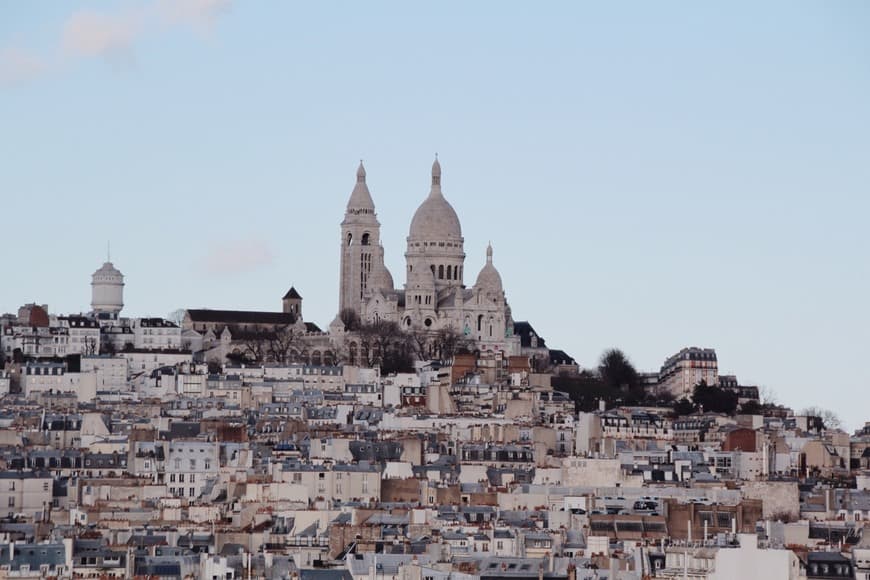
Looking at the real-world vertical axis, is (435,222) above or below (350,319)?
above

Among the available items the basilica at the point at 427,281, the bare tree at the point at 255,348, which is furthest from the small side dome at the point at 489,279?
the bare tree at the point at 255,348

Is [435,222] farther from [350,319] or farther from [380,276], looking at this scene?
[350,319]

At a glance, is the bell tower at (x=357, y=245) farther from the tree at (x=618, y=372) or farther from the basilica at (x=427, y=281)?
the tree at (x=618, y=372)

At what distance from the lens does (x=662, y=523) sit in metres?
76.3

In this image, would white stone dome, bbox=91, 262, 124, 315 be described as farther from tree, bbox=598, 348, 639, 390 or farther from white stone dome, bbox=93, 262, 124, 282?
tree, bbox=598, 348, 639, 390

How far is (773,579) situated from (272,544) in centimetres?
1843

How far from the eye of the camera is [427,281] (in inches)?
6870

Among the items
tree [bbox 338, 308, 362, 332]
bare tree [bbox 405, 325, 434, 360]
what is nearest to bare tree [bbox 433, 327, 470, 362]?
bare tree [bbox 405, 325, 434, 360]

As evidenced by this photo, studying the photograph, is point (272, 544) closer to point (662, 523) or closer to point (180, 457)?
point (662, 523)

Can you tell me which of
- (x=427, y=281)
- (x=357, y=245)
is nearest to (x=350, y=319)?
(x=427, y=281)

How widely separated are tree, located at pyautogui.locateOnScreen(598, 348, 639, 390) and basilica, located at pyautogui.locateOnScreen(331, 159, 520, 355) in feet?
38.2

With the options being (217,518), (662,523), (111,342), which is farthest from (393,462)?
(111,342)

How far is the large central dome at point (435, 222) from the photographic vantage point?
585 ft

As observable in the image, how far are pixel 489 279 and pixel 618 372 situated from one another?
21.4 m
